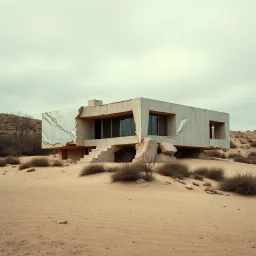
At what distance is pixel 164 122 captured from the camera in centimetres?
2550

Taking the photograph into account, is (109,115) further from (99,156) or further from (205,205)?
(205,205)

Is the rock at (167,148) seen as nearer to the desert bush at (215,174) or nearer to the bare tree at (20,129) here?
the desert bush at (215,174)

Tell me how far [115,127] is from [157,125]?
9.39 ft

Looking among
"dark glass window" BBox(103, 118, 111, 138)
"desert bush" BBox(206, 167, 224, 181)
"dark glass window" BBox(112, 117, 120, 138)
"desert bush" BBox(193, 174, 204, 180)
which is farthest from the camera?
"dark glass window" BBox(103, 118, 111, 138)

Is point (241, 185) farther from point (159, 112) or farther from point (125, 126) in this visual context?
point (125, 126)

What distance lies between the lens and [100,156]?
76.1 ft

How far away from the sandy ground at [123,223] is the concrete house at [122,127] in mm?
11439

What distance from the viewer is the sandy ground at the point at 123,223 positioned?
583cm

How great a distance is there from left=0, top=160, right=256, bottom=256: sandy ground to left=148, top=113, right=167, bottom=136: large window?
1271cm

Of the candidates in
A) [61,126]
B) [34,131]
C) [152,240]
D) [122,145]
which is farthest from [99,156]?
[34,131]

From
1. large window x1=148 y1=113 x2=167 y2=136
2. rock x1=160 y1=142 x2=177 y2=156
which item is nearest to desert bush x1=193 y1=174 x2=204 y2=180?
rock x1=160 y1=142 x2=177 y2=156

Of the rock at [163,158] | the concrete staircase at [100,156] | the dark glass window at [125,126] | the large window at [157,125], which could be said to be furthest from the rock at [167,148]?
the concrete staircase at [100,156]

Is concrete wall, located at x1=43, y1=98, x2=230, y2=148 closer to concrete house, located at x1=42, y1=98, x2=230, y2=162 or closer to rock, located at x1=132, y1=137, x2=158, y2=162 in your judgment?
concrete house, located at x1=42, y1=98, x2=230, y2=162

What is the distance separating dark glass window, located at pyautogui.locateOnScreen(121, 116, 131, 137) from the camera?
24828 mm
